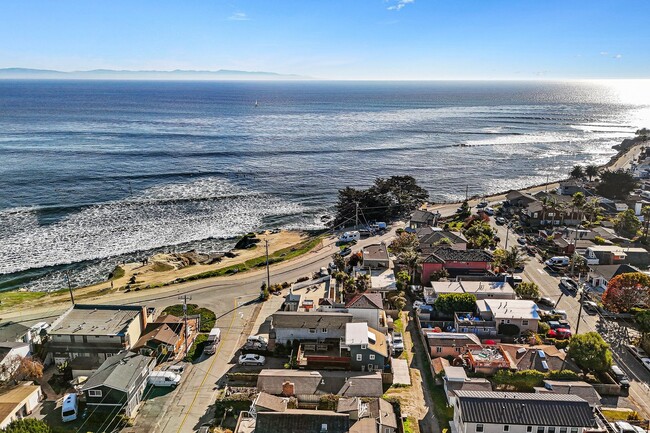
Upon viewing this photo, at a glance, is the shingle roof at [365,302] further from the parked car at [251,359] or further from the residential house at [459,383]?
the residential house at [459,383]

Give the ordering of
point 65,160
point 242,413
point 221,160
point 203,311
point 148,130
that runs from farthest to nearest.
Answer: point 148,130 < point 221,160 < point 65,160 < point 203,311 < point 242,413

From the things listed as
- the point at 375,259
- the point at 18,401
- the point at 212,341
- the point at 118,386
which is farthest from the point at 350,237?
the point at 18,401

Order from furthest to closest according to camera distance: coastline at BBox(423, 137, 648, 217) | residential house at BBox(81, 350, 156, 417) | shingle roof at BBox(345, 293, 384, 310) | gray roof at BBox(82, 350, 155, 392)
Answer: coastline at BBox(423, 137, 648, 217), shingle roof at BBox(345, 293, 384, 310), gray roof at BBox(82, 350, 155, 392), residential house at BBox(81, 350, 156, 417)

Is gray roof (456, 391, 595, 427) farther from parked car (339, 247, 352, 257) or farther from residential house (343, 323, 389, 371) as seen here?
parked car (339, 247, 352, 257)

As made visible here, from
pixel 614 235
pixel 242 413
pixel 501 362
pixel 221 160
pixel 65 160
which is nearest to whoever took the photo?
pixel 242 413

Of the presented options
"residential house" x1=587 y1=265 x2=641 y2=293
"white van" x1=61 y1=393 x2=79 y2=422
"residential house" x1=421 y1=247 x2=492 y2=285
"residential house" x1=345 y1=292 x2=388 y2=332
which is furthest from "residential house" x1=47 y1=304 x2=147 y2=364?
"residential house" x1=587 y1=265 x2=641 y2=293

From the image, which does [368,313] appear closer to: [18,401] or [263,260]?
[263,260]

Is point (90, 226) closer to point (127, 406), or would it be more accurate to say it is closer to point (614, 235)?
point (127, 406)

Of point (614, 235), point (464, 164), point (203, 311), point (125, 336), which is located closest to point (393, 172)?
point (464, 164)
